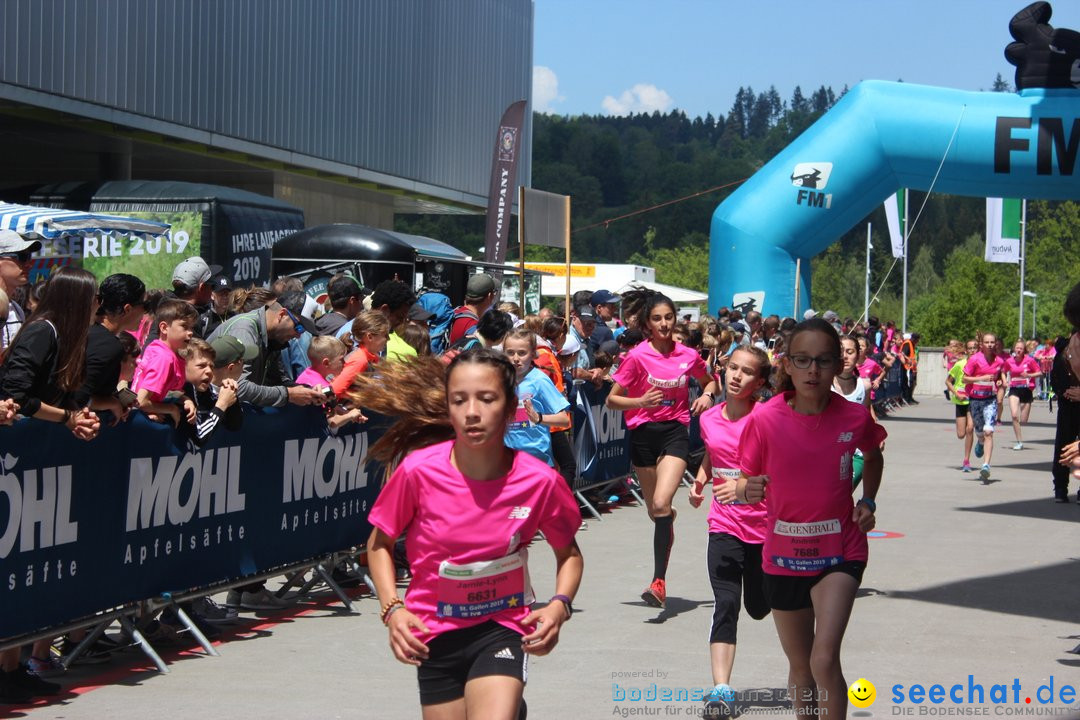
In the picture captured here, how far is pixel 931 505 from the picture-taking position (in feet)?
47.8

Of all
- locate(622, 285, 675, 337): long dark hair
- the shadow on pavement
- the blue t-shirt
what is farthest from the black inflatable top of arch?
the blue t-shirt

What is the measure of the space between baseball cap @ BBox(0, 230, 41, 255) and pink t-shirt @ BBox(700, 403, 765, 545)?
383 centimetres

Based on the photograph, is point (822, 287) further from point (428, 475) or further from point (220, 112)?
point (428, 475)

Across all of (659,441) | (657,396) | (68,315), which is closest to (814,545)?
(68,315)

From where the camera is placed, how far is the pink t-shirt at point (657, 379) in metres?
9.16

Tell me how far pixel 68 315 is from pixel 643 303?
5799mm

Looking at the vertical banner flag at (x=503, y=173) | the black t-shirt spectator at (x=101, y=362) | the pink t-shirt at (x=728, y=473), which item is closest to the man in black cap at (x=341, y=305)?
the black t-shirt spectator at (x=101, y=362)

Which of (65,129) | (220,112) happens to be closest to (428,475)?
(65,129)

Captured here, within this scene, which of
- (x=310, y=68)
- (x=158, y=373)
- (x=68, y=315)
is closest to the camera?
(x=68, y=315)

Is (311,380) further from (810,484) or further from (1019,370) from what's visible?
(1019,370)

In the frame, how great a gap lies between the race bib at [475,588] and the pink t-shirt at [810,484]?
1.58 m

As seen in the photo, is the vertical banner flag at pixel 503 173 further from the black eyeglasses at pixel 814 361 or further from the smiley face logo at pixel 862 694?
the black eyeglasses at pixel 814 361

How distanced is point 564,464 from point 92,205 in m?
10.5

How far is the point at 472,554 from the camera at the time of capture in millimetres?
3947
